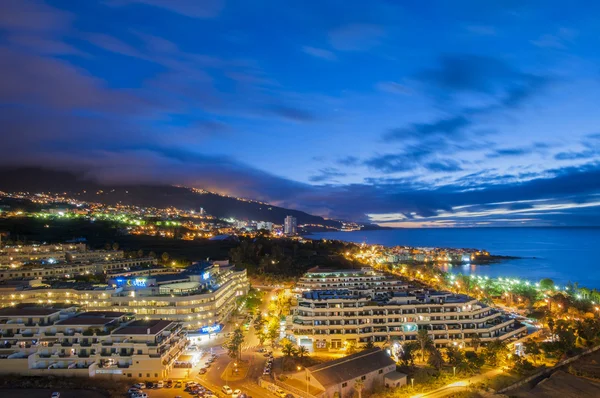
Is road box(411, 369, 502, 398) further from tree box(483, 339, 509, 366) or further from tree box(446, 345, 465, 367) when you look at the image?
tree box(446, 345, 465, 367)

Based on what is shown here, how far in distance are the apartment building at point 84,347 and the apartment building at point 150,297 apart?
693 centimetres

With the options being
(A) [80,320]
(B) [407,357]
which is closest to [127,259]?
(A) [80,320]

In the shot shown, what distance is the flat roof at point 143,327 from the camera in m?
23.9

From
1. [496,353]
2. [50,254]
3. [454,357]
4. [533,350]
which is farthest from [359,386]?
[50,254]

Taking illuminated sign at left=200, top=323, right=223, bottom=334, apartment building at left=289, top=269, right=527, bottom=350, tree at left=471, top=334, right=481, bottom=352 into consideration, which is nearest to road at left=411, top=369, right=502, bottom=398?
tree at left=471, top=334, right=481, bottom=352

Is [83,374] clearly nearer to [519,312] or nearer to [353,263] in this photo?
[519,312]

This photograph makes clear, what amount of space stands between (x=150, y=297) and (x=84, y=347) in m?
8.94

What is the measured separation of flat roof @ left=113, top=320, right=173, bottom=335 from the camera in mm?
23891

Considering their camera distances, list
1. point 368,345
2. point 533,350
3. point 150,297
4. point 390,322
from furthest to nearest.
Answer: point 150,297 → point 390,322 → point 533,350 → point 368,345

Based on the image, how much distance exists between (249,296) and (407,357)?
1026 inches

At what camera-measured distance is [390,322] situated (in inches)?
1143

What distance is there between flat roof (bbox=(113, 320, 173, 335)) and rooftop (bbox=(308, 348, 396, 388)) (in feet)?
31.4

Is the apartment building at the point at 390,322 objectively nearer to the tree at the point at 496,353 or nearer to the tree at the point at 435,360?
the tree at the point at 496,353

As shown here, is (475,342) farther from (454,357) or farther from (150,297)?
(150,297)
